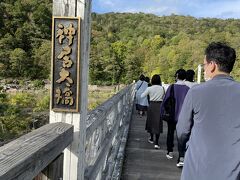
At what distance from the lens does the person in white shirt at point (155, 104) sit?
7227mm

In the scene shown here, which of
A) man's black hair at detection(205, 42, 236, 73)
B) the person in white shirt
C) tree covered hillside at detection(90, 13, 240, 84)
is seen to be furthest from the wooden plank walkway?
tree covered hillside at detection(90, 13, 240, 84)

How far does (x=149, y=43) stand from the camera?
95.7 meters

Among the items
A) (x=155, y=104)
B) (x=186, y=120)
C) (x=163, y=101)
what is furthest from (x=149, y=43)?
(x=186, y=120)

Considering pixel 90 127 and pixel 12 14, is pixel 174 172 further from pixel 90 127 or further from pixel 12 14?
pixel 12 14

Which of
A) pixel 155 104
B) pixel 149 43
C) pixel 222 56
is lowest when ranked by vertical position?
pixel 155 104

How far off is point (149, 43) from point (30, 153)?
95.6 meters

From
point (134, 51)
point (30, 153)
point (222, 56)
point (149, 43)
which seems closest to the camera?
point (30, 153)

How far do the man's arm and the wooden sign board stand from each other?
71cm

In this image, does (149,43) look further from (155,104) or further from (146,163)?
(146,163)

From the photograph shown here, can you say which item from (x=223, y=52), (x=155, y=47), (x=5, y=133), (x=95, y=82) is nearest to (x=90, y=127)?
(x=223, y=52)

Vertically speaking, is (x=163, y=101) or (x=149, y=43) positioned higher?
(x=149, y=43)

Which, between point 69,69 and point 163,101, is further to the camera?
point 163,101

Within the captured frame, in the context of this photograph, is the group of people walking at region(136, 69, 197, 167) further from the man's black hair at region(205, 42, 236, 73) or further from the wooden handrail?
the wooden handrail

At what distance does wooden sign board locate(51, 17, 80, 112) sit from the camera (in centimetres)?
218
